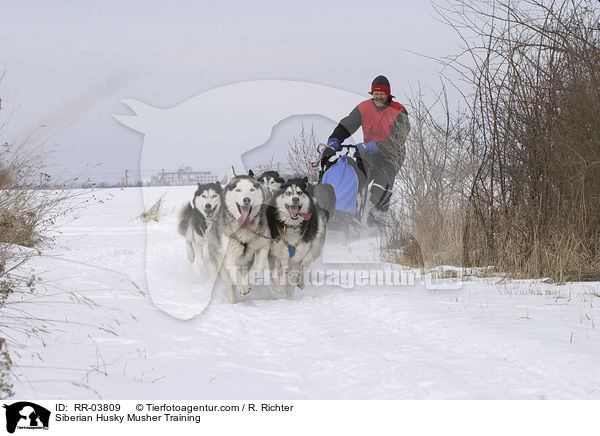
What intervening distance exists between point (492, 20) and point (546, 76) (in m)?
0.82

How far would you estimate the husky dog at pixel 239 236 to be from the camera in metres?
5.24

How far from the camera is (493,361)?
3105 mm

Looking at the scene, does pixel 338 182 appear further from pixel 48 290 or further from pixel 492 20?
pixel 48 290

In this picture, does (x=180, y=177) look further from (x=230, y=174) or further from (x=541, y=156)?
(x=541, y=156)

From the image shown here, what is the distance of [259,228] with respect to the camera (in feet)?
17.7

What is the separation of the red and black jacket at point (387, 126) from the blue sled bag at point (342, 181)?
503 mm

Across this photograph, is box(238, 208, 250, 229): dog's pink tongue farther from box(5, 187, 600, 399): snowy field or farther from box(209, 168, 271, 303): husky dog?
box(5, 187, 600, 399): snowy field

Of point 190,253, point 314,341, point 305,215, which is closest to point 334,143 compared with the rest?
point 305,215

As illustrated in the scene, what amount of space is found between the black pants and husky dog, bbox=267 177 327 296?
203 cm

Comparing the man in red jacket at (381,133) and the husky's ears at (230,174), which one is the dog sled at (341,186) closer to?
the man in red jacket at (381,133)

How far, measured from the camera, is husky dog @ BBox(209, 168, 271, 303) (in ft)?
17.2

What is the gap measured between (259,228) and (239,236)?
21 centimetres

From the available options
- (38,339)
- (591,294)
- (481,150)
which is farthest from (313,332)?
(481,150)
